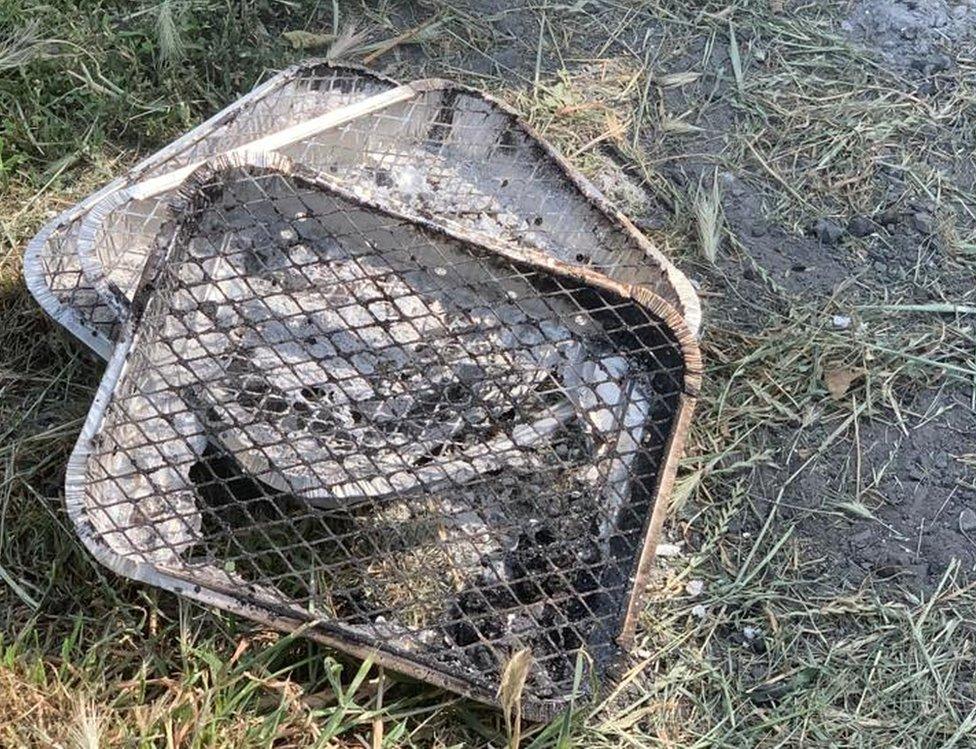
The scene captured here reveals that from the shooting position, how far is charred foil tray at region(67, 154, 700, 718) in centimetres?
196

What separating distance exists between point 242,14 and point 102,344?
1.11 metres

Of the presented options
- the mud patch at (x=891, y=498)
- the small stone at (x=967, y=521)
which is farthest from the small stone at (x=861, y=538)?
the small stone at (x=967, y=521)

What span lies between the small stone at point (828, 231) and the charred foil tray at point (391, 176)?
0.54m

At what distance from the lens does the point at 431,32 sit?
294cm

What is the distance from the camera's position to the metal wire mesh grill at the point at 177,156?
2.22 meters

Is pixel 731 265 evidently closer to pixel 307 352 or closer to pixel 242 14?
pixel 307 352

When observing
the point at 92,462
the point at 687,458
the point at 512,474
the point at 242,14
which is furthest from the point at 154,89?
the point at 687,458

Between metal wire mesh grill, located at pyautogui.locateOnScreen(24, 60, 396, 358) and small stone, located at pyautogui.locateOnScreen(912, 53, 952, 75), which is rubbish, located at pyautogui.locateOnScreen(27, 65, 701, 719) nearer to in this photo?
metal wire mesh grill, located at pyautogui.locateOnScreen(24, 60, 396, 358)

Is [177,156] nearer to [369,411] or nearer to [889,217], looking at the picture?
[369,411]

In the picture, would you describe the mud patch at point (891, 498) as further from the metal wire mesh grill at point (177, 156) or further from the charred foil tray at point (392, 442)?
the metal wire mesh grill at point (177, 156)

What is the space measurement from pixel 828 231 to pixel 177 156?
4.99 feet

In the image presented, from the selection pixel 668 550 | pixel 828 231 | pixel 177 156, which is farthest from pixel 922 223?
pixel 177 156

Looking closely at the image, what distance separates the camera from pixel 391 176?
250 centimetres

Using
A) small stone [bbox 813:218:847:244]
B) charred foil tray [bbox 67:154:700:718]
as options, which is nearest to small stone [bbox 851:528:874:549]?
charred foil tray [bbox 67:154:700:718]
